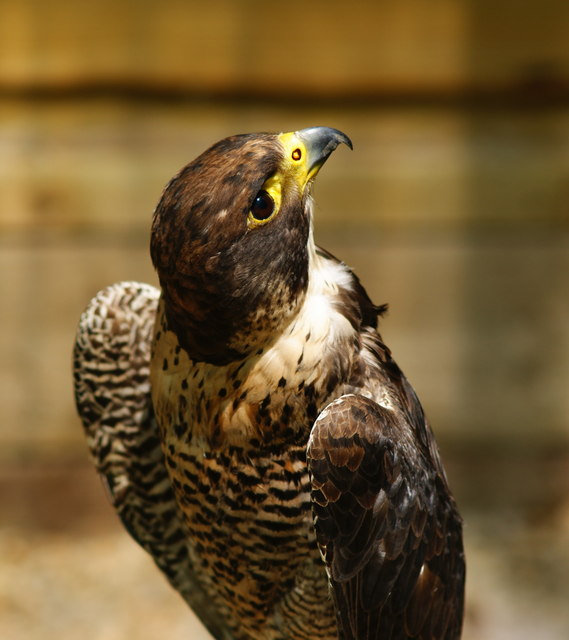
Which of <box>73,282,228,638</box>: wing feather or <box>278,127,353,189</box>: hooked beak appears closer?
<box>278,127,353,189</box>: hooked beak

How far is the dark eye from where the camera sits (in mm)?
1990

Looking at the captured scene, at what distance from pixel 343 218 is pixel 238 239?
7.80 ft

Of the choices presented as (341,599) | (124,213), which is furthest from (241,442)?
(124,213)

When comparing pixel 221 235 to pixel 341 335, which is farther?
pixel 341 335

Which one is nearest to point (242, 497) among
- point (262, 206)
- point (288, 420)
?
point (288, 420)

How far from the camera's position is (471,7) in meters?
4.05

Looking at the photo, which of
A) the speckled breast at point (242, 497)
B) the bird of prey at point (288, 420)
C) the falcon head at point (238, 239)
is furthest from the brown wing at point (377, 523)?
the falcon head at point (238, 239)

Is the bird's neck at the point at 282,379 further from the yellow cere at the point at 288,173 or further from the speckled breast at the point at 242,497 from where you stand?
the yellow cere at the point at 288,173

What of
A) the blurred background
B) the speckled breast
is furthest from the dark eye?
the blurred background

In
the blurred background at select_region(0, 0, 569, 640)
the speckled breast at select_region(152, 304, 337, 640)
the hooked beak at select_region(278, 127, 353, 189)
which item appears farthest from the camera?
the blurred background at select_region(0, 0, 569, 640)

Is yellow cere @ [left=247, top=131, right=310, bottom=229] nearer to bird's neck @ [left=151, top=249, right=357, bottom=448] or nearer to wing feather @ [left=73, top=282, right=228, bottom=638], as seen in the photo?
bird's neck @ [left=151, top=249, right=357, bottom=448]

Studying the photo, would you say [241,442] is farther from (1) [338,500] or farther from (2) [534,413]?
(2) [534,413]

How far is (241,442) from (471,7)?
101 inches

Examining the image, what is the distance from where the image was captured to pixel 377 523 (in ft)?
6.91
